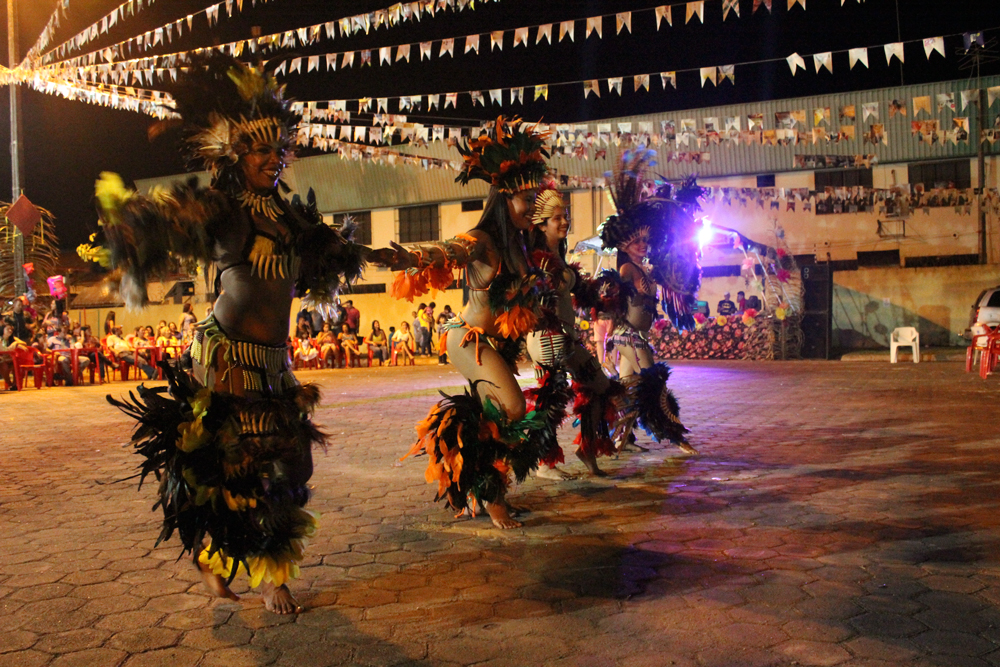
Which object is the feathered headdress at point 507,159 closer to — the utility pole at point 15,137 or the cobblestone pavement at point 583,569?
the cobblestone pavement at point 583,569

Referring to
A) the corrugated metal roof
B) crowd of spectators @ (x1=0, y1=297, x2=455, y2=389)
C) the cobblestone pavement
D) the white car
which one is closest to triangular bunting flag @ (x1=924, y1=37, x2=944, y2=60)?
the cobblestone pavement

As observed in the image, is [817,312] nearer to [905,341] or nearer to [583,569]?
[905,341]

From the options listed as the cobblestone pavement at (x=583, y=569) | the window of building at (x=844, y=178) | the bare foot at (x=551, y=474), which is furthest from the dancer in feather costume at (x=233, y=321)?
the window of building at (x=844, y=178)

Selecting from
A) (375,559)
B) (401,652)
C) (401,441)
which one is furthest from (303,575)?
(401,441)

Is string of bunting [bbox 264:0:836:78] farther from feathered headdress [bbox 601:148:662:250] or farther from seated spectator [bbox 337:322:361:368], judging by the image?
seated spectator [bbox 337:322:361:368]

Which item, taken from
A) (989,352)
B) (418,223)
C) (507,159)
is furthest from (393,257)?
Answer: (418,223)

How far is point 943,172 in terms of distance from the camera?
23.9 m

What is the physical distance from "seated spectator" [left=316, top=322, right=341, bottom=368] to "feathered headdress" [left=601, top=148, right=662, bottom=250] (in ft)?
49.3

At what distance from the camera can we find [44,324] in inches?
670

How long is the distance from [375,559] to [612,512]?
1.56 meters

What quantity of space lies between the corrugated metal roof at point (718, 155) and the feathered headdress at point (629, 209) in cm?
1205

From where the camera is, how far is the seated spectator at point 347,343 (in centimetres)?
2092

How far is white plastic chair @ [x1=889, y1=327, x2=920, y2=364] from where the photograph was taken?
1808 centimetres

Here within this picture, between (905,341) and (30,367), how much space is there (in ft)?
65.1
